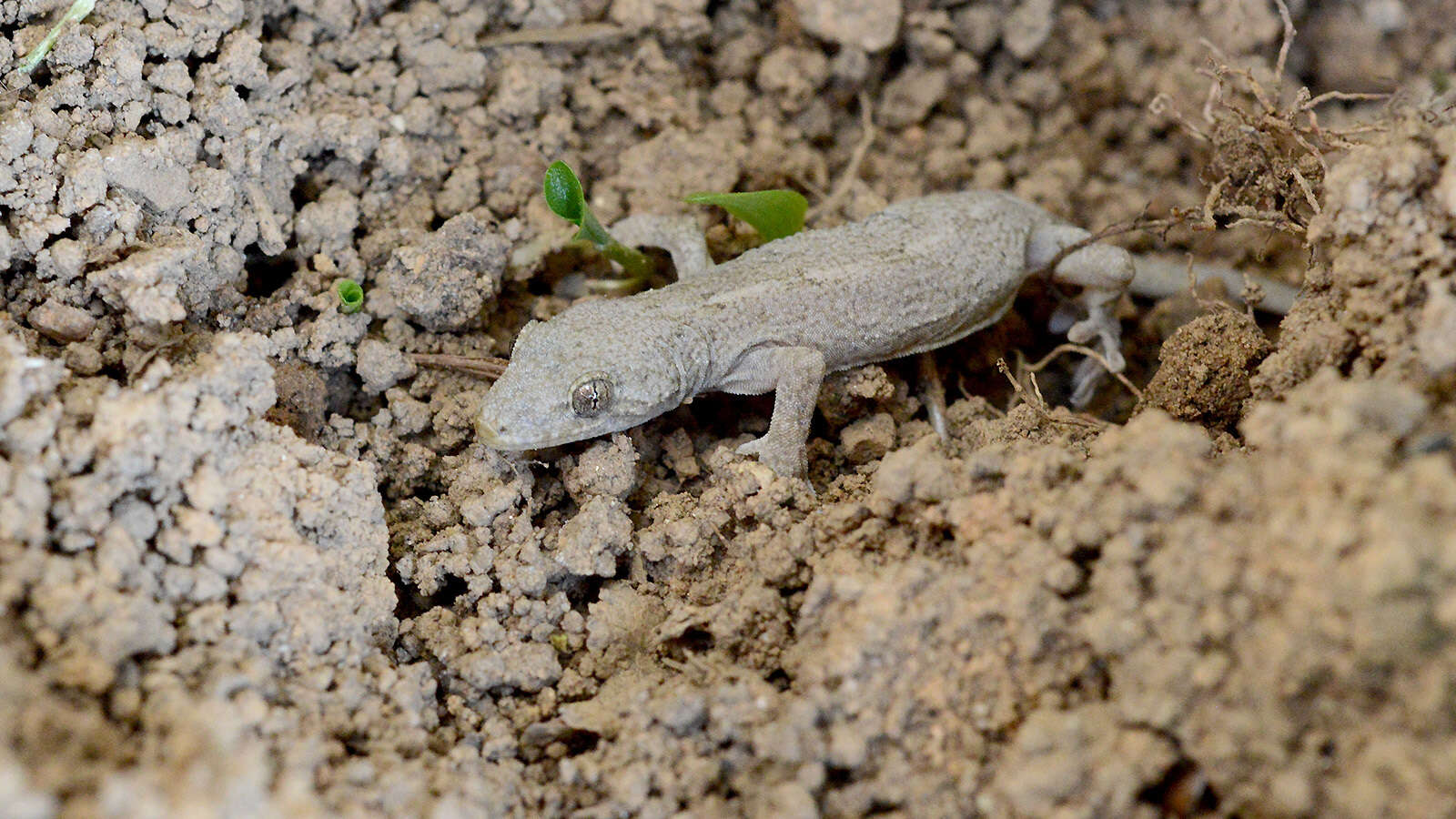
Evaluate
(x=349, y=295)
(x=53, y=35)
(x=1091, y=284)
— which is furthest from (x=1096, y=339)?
(x=53, y=35)

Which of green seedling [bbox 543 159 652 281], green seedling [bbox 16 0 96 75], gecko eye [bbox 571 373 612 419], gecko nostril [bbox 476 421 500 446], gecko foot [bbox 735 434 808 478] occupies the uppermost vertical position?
green seedling [bbox 16 0 96 75]

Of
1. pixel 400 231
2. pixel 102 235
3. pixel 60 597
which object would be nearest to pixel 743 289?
pixel 400 231

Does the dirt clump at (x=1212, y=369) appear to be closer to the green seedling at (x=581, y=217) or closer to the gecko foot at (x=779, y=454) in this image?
the gecko foot at (x=779, y=454)

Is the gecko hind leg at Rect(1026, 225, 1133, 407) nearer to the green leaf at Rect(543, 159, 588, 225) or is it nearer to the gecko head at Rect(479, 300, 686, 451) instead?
the gecko head at Rect(479, 300, 686, 451)

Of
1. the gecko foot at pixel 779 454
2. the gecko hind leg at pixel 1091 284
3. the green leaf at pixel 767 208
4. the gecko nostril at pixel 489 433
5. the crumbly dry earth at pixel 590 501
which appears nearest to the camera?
the crumbly dry earth at pixel 590 501

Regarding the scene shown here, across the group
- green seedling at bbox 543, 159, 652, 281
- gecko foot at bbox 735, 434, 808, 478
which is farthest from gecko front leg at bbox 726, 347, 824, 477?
green seedling at bbox 543, 159, 652, 281

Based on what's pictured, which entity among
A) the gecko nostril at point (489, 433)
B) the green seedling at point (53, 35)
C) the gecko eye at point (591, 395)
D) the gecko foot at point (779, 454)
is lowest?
the gecko foot at point (779, 454)

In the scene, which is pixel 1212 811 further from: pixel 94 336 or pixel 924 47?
pixel 924 47

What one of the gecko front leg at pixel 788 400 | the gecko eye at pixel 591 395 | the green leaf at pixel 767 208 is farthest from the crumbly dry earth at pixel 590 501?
the green leaf at pixel 767 208
